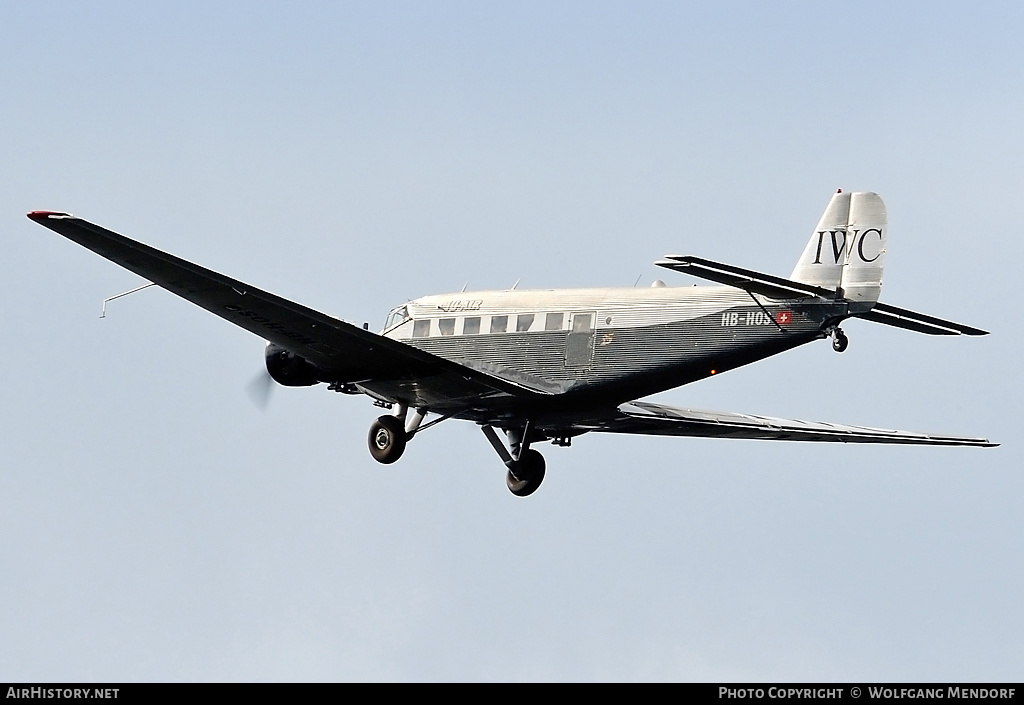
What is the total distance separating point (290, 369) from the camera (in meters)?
37.9

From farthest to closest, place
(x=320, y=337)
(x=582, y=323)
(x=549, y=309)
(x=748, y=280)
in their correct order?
(x=549, y=309), (x=582, y=323), (x=320, y=337), (x=748, y=280)

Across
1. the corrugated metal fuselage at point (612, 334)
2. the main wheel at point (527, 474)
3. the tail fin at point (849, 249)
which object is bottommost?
the main wheel at point (527, 474)

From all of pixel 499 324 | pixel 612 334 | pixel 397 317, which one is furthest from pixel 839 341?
pixel 397 317

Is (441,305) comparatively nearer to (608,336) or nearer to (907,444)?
(608,336)

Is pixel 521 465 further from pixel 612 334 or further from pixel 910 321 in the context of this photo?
pixel 910 321

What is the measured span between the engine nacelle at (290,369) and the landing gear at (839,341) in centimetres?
1138

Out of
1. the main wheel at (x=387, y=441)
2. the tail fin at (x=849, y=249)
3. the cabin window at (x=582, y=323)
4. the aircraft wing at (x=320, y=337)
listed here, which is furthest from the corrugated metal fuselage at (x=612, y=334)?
the main wheel at (x=387, y=441)

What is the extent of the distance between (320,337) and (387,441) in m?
3.39

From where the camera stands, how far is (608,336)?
1421 inches

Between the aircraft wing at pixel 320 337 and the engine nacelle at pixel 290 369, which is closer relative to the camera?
the aircraft wing at pixel 320 337

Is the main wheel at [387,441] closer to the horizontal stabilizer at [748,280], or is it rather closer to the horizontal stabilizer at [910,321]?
the horizontal stabilizer at [748,280]

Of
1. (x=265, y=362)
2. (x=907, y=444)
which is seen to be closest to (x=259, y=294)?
(x=265, y=362)

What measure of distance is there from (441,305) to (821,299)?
9568mm

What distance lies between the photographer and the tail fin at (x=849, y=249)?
3300 cm
